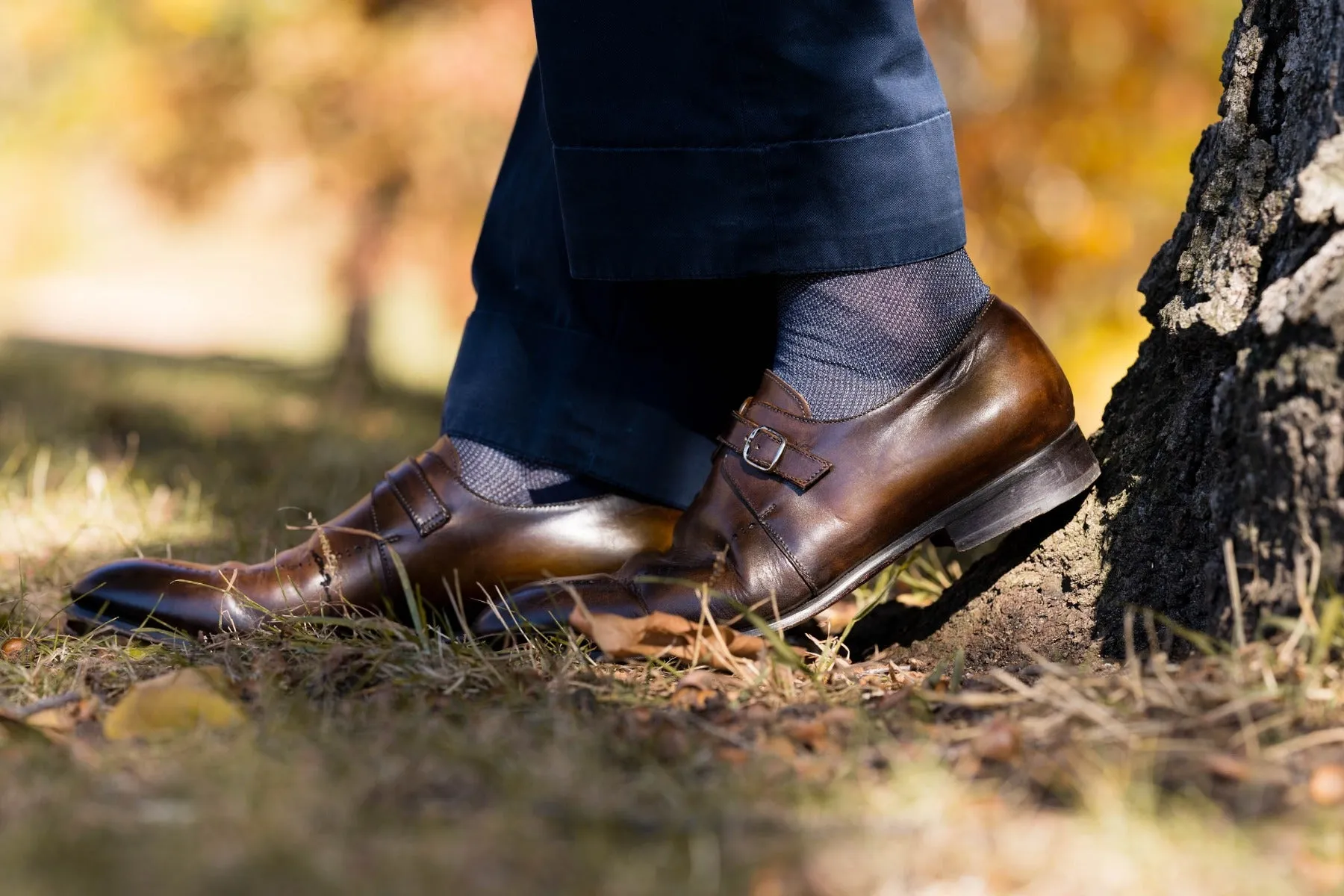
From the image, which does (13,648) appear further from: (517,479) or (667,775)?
(667,775)

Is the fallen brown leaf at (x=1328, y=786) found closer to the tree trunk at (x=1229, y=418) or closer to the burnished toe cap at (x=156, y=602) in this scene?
the tree trunk at (x=1229, y=418)

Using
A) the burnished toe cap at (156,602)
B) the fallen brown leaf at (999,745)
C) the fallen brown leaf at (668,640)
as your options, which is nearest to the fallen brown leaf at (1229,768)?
the fallen brown leaf at (999,745)

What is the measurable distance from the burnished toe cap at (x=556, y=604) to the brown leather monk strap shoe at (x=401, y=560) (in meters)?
0.14

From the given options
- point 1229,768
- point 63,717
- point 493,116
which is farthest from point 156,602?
point 493,116

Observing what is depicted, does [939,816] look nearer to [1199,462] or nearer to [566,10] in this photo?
[1199,462]

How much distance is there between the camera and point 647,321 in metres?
1.54

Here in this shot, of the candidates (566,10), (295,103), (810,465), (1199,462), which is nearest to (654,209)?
(566,10)

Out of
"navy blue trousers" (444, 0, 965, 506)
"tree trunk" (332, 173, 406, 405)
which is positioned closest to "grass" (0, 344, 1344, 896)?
"navy blue trousers" (444, 0, 965, 506)

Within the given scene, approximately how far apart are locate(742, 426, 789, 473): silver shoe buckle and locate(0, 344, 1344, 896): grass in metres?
0.21

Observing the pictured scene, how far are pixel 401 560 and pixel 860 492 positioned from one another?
594mm

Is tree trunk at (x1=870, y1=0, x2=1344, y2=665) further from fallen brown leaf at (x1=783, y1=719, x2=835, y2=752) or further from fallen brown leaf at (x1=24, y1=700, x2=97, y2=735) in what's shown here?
fallen brown leaf at (x1=24, y1=700, x2=97, y2=735)

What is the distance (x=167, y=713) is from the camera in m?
0.96

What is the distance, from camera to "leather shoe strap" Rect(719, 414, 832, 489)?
129cm

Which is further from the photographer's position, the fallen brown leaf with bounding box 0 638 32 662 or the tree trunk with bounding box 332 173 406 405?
the tree trunk with bounding box 332 173 406 405
